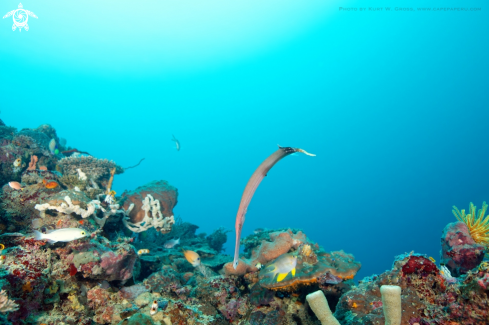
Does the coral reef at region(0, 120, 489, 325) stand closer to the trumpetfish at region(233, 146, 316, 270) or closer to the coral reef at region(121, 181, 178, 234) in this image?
the coral reef at region(121, 181, 178, 234)

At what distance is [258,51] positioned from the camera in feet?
375

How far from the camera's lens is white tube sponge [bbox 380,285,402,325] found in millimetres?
2152

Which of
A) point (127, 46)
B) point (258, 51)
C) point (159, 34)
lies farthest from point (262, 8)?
point (127, 46)

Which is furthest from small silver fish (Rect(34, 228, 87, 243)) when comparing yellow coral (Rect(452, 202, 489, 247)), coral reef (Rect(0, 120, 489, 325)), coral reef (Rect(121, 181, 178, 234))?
yellow coral (Rect(452, 202, 489, 247))

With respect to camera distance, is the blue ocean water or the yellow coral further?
the blue ocean water

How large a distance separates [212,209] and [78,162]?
120012 mm

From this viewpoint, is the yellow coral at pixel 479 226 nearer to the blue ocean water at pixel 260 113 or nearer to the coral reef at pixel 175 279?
the coral reef at pixel 175 279

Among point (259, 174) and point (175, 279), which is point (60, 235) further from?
point (259, 174)

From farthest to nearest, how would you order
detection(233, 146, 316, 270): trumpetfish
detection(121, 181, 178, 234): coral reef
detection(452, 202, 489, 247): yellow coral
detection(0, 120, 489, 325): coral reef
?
detection(121, 181, 178, 234): coral reef
detection(452, 202, 489, 247): yellow coral
detection(0, 120, 489, 325): coral reef
detection(233, 146, 316, 270): trumpetfish

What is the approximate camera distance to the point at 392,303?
2.18 meters

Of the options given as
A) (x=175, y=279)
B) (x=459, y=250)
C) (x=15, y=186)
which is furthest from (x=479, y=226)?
(x=15, y=186)

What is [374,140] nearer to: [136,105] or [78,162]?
[78,162]

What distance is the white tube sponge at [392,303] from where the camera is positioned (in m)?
2.15

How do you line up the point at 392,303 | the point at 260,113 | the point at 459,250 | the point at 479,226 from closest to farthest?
the point at 392,303 → the point at 459,250 → the point at 479,226 → the point at 260,113
